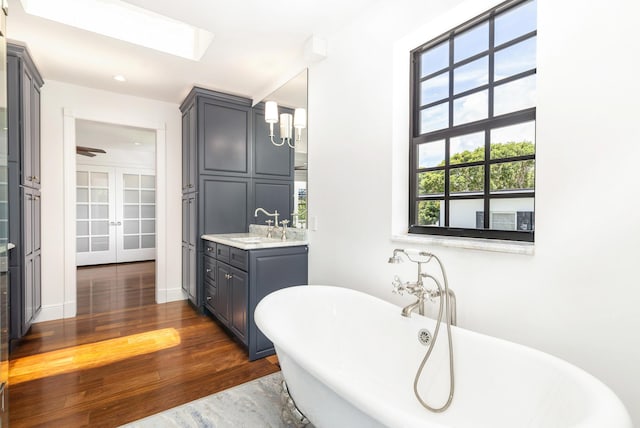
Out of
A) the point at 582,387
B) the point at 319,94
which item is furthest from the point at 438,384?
the point at 319,94

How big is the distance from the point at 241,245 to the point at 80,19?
208 centimetres

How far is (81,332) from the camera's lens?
9.74ft

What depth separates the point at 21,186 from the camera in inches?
106

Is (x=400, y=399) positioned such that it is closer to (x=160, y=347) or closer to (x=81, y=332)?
(x=160, y=347)

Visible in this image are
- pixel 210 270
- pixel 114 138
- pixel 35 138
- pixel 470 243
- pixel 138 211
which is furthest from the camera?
pixel 138 211

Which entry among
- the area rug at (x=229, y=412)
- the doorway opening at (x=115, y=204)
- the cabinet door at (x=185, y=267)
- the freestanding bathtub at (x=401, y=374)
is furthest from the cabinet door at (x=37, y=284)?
the freestanding bathtub at (x=401, y=374)

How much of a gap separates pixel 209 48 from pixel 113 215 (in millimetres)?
5424

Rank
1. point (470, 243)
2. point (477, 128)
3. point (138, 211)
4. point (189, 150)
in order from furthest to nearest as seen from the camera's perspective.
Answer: point (138, 211)
point (189, 150)
point (477, 128)
point (470, 243)

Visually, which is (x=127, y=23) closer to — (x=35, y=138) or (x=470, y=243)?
(x=35, y=138)

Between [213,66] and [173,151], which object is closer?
[213,66]

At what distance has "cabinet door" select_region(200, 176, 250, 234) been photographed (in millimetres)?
3502

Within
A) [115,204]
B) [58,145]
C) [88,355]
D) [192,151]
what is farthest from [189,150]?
[115,204]

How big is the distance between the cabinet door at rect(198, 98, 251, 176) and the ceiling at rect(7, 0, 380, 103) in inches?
8.9

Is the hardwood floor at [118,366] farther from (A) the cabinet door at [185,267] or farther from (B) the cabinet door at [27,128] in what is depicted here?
(B) the cabinet door at [27,128]
